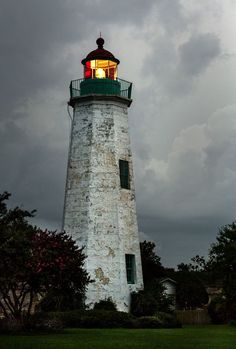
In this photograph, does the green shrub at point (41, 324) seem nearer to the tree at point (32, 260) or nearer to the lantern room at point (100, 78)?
the tree at point (32, 260)

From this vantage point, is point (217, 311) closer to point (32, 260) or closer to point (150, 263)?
point (150, 263)

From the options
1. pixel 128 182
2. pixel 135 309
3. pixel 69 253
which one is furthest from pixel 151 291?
pixel 69 253

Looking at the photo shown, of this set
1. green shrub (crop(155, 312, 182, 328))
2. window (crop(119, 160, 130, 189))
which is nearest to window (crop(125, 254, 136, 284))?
window (crop(119, 160, 130, 189))

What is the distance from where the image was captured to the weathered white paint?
139 ft

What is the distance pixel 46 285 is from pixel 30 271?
1.59m

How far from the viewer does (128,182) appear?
45062 mm

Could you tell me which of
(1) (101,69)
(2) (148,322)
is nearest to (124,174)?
(1) (101,69)

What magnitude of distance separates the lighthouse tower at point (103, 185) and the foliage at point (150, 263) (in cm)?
951

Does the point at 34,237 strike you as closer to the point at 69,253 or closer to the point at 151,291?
the point at 69,253

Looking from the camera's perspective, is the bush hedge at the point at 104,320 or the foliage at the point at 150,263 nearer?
the bush hedge at the point at 104,320

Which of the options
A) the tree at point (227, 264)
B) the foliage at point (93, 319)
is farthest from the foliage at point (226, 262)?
the foliage at point (93, 319)

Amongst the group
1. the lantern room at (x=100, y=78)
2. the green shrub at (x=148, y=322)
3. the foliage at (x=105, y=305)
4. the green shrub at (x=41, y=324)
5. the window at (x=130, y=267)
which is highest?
the lantern room at (x=100, y=78)

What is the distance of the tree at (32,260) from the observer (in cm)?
2728

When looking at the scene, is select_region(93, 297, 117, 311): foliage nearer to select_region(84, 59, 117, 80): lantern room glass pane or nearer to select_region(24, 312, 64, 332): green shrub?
select_region(24, 312, 64, 332): green shrub
